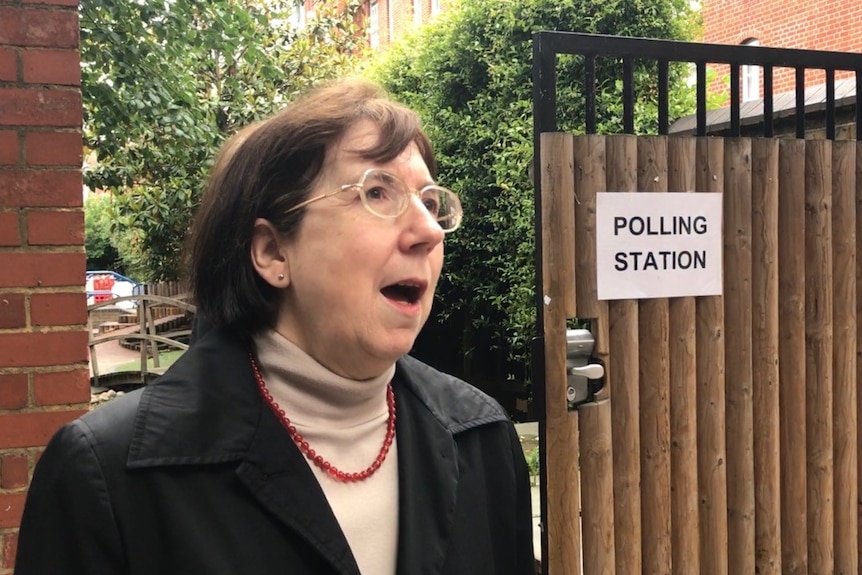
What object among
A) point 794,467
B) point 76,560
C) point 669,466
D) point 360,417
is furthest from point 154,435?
point 794,467

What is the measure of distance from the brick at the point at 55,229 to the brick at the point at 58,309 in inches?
5.7

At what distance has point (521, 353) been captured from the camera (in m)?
8.57

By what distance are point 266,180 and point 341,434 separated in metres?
0.47

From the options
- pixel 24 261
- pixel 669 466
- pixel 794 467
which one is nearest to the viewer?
pixel 24 261

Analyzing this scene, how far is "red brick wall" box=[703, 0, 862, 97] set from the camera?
1318 centimetres

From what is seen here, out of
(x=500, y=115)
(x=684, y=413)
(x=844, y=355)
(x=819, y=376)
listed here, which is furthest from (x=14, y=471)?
(x=500, y=115)

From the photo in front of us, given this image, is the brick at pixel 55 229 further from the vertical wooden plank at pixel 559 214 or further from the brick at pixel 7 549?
the vertical wooden plank at pixel 559 214

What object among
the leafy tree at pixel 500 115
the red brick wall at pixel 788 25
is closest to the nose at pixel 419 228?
the leafy tree at pixel 500 115

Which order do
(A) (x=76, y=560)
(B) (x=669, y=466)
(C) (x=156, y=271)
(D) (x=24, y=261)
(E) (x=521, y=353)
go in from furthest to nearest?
1. (C) (x=156, y=271)
2. (E) (x=521, y=353)
3. (B) (x=669, y=466)
4. (D) (x=24, y=261)
5. (A) (x=76, y=560)

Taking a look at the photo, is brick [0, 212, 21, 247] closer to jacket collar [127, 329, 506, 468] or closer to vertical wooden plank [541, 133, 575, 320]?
jacket collar [127, 329, 506, 468]

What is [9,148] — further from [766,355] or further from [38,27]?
[766,355]

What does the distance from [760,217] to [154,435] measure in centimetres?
240

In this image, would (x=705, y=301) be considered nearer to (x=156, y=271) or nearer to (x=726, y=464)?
(x=726, y=464)

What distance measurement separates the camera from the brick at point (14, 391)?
2182mm
